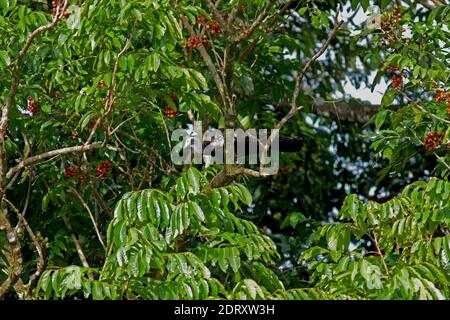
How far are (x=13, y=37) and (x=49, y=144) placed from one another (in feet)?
2.27

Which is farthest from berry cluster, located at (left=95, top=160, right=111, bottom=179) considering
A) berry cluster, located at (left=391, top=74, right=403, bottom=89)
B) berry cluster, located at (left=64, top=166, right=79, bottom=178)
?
berry cluster, located at (left=391, top=74, right=403, bottom=89)

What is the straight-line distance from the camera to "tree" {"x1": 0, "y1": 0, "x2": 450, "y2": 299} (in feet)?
14.2

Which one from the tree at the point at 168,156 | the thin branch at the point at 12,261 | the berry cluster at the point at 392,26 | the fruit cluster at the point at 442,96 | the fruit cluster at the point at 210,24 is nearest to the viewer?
the tree at the point at 168,156

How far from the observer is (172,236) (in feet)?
14.7

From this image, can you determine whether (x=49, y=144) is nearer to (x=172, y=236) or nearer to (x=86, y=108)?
(x=86, y=108)

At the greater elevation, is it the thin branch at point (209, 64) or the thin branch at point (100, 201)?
the thin branch at point (209, 64)

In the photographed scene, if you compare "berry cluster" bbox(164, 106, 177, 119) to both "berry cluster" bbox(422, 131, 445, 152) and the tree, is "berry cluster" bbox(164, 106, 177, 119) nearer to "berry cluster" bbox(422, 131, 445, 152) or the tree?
the tree

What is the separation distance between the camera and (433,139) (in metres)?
5.26

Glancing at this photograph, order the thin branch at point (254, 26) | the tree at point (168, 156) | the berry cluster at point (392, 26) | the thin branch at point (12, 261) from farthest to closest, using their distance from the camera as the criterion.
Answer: the berry cluster at point (392, 26), the thin branch at point (254, 26), the thin branch at point (12, 261), the tree at point (168, 156)

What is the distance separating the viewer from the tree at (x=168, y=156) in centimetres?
432

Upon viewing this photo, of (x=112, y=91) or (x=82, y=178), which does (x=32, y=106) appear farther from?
(x=112, y=91)

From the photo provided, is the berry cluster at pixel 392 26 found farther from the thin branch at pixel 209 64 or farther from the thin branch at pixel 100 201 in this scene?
the thin branch at pixel 100 201

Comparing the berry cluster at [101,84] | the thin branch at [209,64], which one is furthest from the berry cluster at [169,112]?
the berry cluster at [101,84]

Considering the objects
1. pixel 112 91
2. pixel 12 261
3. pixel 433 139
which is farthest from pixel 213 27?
pixel 12 261
